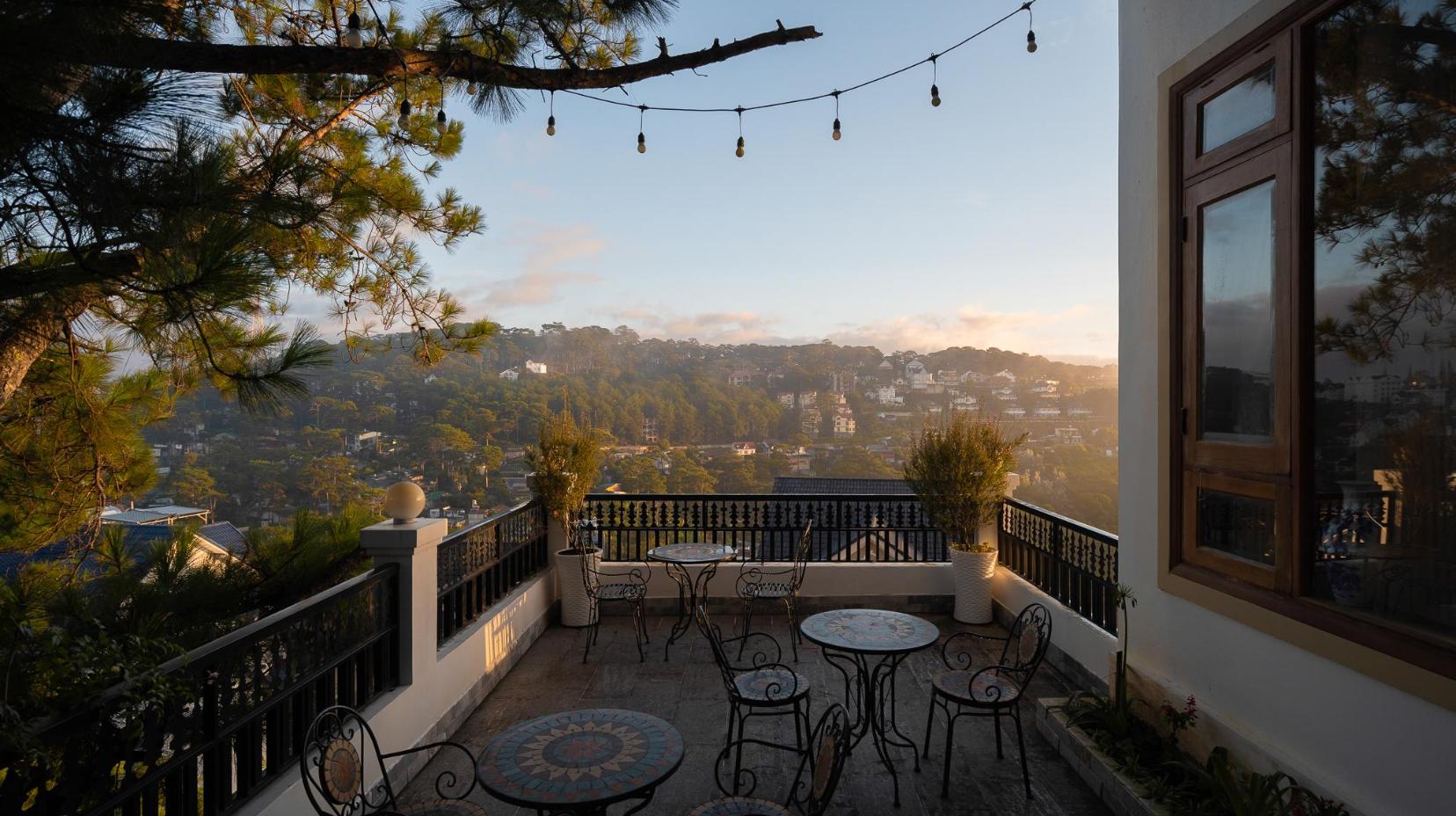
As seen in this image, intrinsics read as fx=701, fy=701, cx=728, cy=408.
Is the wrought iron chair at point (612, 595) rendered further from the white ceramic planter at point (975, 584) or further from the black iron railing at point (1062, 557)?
the black iron railing at point (1062, 557)

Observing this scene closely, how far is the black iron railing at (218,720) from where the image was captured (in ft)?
5.77

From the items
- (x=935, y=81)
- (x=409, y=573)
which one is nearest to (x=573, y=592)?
(x=409, y=573)

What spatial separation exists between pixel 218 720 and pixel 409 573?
140 cm

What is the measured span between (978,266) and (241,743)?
21.0 meters

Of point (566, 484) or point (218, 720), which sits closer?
point (218, 720)

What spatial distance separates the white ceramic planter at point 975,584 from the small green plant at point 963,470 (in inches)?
4.2

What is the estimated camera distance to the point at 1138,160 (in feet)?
12.6

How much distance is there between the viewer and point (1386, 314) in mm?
2355

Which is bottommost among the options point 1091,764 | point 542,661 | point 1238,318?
point 542,661

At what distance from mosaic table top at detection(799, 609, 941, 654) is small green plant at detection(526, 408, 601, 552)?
123 inches

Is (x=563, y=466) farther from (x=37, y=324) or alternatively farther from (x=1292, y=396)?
(x=1292, y=396)

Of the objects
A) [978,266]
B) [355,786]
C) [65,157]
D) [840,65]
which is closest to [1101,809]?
[355,786]

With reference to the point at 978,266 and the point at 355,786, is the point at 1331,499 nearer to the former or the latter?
the point at 355,786

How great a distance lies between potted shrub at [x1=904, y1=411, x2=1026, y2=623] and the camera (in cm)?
634
